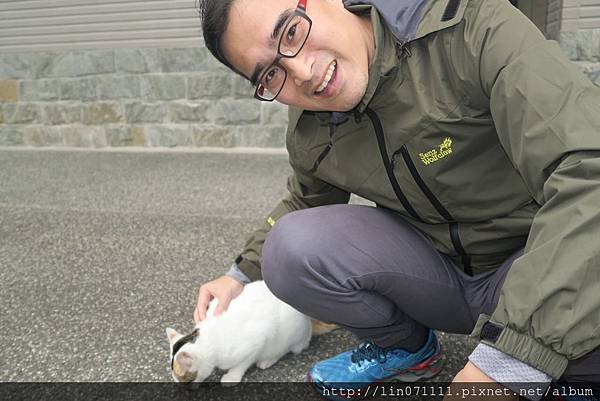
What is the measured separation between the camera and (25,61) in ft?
21.8

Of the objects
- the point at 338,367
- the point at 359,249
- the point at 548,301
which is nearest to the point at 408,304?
the point at 359,249

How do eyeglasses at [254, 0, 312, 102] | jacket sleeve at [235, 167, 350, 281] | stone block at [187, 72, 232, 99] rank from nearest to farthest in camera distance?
eyeglasses at [254, 0, 312, 102] → jacket sleeve at [235, 167, 350, 281] → stone block at [187, 72, 232, 99]

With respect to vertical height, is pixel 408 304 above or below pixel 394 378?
above

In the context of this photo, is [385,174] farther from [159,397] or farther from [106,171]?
[106,171]

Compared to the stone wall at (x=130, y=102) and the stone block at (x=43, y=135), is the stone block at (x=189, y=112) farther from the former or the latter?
the stone block at (x=43, y=135)

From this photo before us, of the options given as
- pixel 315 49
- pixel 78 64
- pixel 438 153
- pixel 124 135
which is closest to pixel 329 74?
pixel 315 49

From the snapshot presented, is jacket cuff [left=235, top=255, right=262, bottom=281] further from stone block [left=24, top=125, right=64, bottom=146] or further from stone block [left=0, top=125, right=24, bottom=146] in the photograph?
stone block [left=0, top=125, right=24, bottom=146]

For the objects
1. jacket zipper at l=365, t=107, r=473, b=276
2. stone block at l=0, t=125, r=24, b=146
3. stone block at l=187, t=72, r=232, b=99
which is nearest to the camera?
jacket zipper at l=365, t=107, r=473, b=276

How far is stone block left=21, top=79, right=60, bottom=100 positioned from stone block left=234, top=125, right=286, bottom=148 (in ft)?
7.55

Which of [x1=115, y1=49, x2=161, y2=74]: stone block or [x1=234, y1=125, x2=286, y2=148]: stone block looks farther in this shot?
[x1=115, y1=49, x2=161, y2=74]: stone block

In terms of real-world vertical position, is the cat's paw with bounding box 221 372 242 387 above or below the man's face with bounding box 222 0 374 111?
below

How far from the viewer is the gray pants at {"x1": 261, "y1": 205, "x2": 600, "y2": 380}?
Result: 161 cm

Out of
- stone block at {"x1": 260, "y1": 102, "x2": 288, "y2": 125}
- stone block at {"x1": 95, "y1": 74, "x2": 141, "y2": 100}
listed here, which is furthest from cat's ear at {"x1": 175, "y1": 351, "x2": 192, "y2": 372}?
stone block at {"x1": 95, "y1": 74, "x2": 141, "y2": 100}

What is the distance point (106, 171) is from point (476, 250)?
15.4 ft
